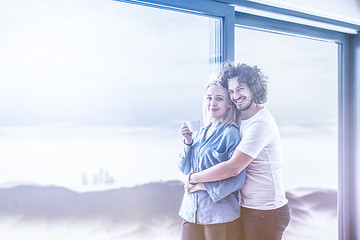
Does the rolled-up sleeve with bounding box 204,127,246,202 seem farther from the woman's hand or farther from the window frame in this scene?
the window frame

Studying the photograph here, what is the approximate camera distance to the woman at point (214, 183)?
1333 mm

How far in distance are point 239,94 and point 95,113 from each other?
63 centimetres

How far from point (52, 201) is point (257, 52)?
51.2 inches

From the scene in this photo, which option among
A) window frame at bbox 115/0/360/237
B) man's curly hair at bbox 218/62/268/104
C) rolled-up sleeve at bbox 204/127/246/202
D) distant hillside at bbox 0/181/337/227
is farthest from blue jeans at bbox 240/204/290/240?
window frame at bbox 115/0/360/237

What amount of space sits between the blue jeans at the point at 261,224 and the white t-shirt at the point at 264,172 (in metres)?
0.02

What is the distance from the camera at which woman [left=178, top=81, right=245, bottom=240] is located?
1.33m

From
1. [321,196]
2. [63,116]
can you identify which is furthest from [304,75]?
[63,116]

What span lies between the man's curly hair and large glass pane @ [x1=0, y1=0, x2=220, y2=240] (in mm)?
225

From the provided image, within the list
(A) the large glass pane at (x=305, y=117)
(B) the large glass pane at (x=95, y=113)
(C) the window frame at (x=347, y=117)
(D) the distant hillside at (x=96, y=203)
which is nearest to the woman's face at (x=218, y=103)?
(B) the large glass pane at (x=95, y=113)

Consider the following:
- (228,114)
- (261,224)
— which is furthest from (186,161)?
(261,224)

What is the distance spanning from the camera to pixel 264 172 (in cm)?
140

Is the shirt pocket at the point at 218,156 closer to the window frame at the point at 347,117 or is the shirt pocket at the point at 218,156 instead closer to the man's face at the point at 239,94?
the man's face at the point at 239,94

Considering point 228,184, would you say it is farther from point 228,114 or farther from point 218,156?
point 228,114

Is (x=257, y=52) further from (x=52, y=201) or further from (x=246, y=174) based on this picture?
(x=52, y=201)
